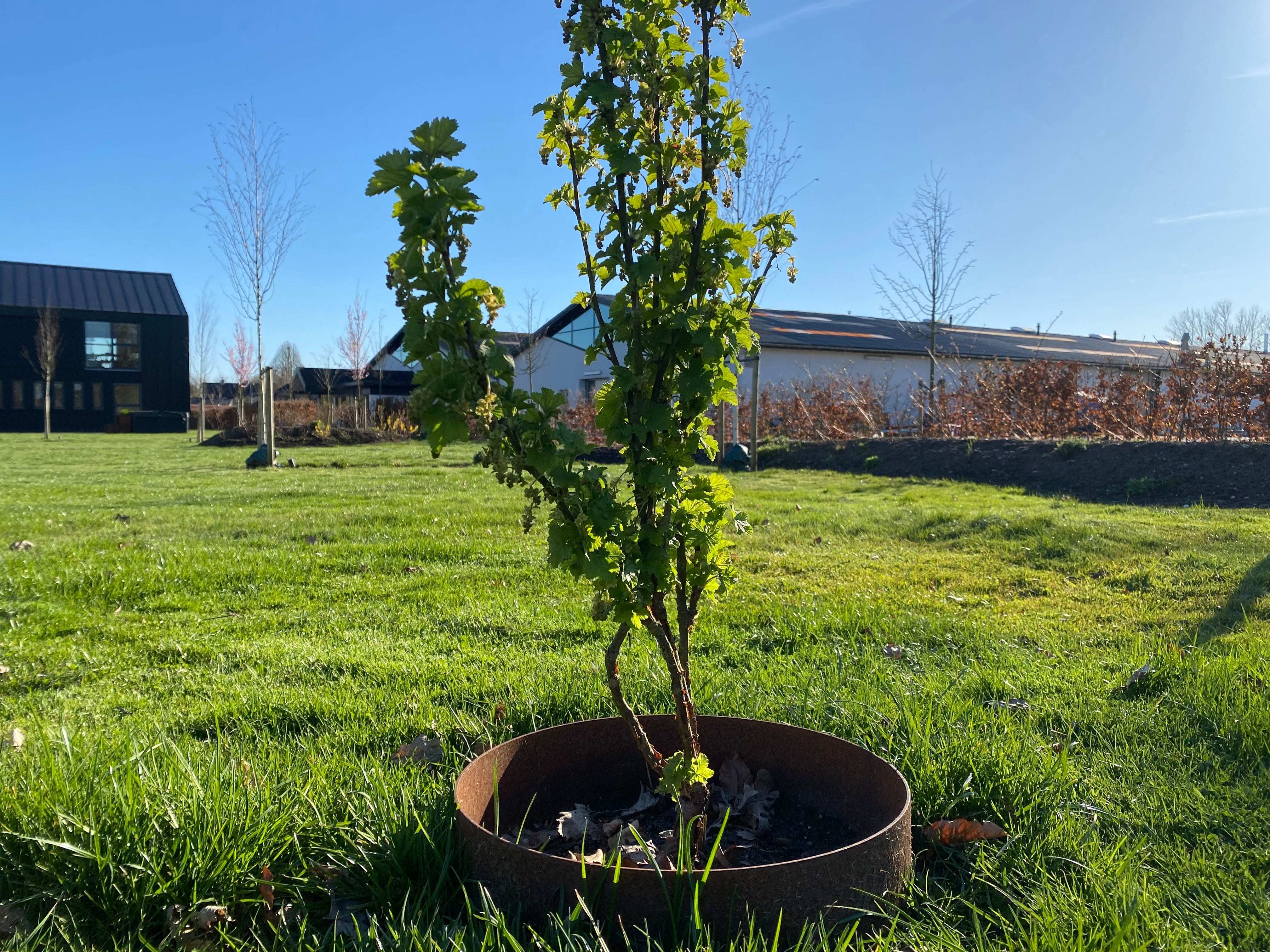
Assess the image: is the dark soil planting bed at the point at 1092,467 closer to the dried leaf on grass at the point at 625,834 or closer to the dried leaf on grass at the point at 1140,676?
the dried leaf on grass at the point at 1140,676

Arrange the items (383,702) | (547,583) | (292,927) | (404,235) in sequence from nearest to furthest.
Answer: (404,235)
(292,927)
(383,702)
(547,583)

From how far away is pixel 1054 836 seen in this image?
204cm

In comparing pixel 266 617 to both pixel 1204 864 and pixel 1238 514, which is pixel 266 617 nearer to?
pixel 1204 864

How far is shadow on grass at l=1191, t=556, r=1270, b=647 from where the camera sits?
→ 12.7 feet

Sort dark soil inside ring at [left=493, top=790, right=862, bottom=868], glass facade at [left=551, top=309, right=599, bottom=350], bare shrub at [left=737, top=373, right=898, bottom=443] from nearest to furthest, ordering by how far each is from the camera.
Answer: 1. dark soil inside ring at [left=493, top=790, right=862, bottom=868]
2. bare shrub at [left=737, top=373, right=898, bottom=443]
3. glass facade at [left=551, top=309, right=599, bottom=350]

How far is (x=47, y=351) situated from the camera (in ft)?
99.1

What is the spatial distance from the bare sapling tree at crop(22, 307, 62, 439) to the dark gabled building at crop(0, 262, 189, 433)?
0.72 ft

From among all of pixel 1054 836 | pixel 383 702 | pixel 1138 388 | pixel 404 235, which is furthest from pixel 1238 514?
pixel 404 235

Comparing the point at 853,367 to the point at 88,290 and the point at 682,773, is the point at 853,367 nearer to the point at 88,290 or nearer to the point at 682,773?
the point at 682,773

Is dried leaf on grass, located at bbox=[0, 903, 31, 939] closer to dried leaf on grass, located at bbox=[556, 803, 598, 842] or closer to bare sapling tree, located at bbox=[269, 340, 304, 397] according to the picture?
dried leaf on grass, located at bbox=[556, 803, 598, 842]

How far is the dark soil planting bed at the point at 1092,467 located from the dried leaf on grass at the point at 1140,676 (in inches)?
238

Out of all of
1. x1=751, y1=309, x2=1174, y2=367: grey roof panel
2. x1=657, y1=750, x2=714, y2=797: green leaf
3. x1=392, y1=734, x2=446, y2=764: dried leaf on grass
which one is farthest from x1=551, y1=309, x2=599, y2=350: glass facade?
x1=657, y1=750, x2=714, y2=797: green leaf

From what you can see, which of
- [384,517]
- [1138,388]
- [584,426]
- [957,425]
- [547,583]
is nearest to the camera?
[547,583]

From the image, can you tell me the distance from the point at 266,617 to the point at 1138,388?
12551mm
